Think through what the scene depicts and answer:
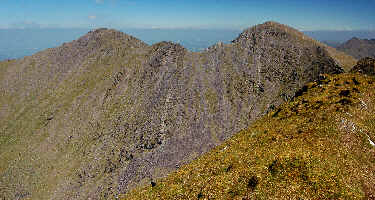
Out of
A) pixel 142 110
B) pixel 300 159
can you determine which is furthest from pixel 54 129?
pixel 300 159

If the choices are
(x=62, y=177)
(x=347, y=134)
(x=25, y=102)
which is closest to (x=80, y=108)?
(x=62, y=177)

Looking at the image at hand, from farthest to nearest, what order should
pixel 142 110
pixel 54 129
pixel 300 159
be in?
pixel 54 129 < pixel 142 110 < pixel 300 159

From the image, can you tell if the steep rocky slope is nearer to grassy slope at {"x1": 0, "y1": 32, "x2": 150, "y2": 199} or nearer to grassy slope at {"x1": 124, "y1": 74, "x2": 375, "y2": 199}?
grassy slope at {"x1": 0, "y1": 32, "x2": 150, "y2": 199}

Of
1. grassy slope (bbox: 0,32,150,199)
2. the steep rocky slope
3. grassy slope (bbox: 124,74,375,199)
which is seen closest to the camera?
grassy slope (bbox: 124,74,375,199)

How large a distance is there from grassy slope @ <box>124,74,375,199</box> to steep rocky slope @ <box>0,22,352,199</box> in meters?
47.5

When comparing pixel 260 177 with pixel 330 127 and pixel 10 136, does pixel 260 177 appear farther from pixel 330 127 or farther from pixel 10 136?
pixel 10 136

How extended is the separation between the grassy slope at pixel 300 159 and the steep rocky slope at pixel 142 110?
4754 centimetres

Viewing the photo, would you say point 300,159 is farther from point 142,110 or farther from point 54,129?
point 54,129

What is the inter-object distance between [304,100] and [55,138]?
10737cm

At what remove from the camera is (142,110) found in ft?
306

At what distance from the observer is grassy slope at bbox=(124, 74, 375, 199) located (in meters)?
18.1

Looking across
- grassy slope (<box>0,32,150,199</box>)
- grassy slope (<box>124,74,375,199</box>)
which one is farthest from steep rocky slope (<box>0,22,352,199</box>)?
grassy slope (<box>124,74,375,199</box>)

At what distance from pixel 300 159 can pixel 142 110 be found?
78837 millimetres

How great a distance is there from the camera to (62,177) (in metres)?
86.2
